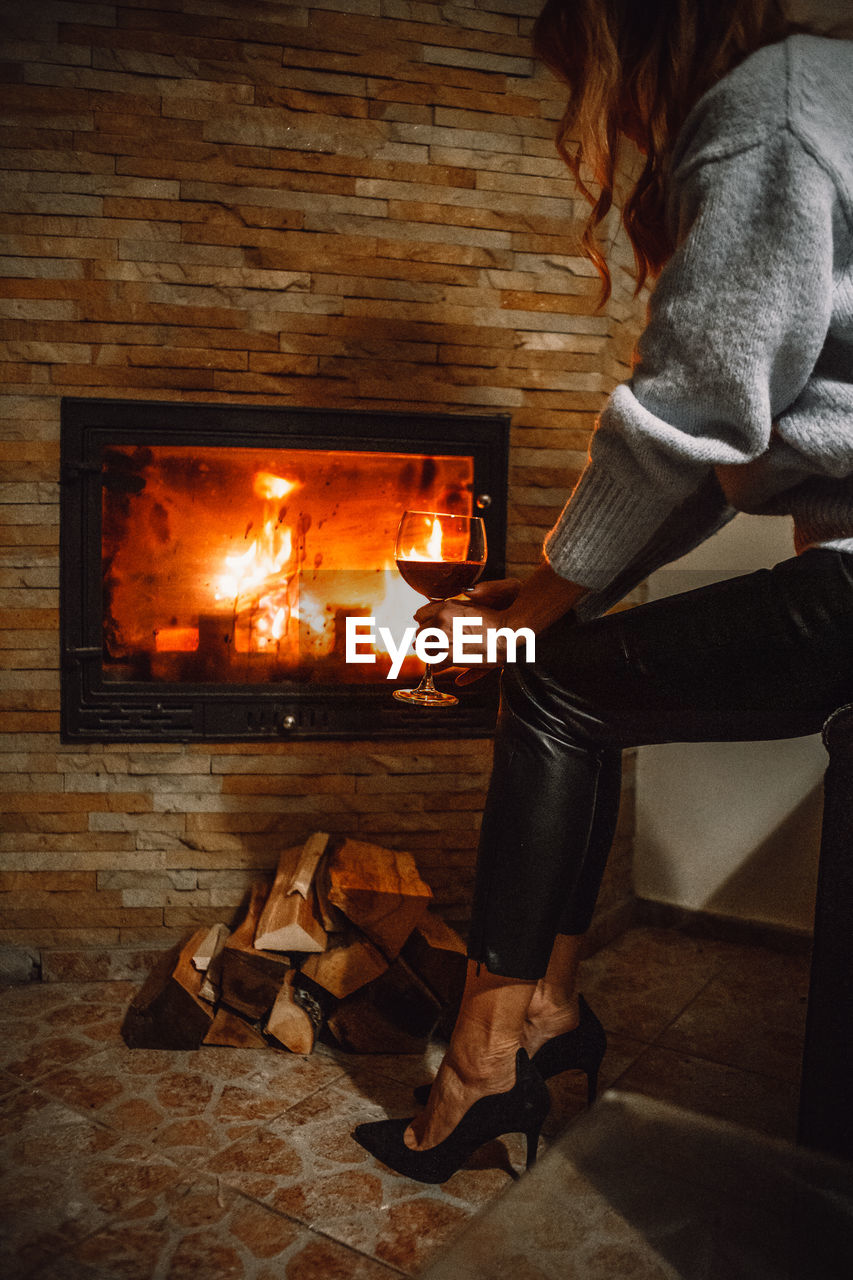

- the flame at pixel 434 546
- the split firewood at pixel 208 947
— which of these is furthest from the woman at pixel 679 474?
the split firewood at pixel 208 947

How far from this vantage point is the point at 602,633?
3.54ft

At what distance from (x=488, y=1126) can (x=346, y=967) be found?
51 centimetres

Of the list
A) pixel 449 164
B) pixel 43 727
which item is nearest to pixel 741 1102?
pixel 43 727

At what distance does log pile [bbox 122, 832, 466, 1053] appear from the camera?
1562 mm

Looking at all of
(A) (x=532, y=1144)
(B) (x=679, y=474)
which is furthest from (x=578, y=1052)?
(B) (x=679, y=474)

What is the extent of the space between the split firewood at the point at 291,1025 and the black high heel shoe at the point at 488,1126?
15.5 inches

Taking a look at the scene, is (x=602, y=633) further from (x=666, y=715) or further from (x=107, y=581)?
(x=107, y=581)

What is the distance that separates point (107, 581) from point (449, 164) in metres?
1.10

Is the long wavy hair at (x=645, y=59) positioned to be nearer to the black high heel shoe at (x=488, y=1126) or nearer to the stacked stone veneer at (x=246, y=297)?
the stacked stone veneer at (x=246, y=297)

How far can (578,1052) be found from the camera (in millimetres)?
1313

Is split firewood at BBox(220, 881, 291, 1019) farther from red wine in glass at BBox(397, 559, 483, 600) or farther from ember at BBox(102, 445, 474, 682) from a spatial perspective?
red wine in glass at BBox(397, 559, 483, 600)

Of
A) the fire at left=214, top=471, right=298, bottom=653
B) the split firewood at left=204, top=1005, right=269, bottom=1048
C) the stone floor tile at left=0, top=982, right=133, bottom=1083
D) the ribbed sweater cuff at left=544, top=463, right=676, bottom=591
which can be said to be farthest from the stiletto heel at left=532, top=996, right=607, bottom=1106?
the fire at left=214, top=471, right=298, bottom=653

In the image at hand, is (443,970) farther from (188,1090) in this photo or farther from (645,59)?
(645,59)

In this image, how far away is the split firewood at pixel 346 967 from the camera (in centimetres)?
159
